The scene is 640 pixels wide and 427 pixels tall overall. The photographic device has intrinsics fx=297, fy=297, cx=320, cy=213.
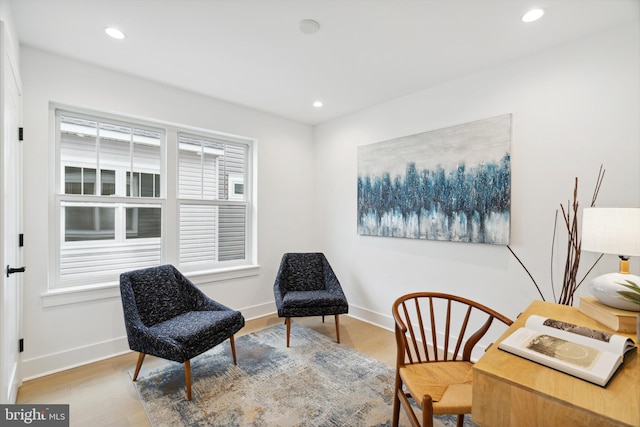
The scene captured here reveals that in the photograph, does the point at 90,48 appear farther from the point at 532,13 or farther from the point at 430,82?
the point at 532,13

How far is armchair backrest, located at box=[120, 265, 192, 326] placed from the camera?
7.55 ft

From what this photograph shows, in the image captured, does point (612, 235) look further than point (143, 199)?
No

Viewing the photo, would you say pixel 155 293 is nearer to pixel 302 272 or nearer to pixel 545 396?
pixel 302 272

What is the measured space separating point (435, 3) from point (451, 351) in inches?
111

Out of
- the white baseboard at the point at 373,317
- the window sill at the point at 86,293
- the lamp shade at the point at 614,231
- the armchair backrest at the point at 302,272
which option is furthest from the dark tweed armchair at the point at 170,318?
the lamp shade at the point at 614,231

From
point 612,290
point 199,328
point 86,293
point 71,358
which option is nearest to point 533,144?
point 612,290

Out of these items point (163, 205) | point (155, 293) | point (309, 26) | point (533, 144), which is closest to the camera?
point (309, 26)

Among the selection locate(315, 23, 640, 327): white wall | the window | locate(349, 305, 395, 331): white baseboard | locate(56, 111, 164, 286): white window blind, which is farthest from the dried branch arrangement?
locate(56, 111, 164, 286): white window blind

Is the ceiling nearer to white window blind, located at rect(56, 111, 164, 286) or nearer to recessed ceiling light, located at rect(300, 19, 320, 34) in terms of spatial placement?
recessed ceiling light, located at rect(300, 19, 320, 34)

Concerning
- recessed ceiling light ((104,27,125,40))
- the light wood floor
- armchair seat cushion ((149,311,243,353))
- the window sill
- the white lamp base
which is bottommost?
the light wood floor

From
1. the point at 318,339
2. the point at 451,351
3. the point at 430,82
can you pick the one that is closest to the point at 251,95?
the point at 430,82

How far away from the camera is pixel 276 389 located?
86.6 inches

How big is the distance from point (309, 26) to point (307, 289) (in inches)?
101

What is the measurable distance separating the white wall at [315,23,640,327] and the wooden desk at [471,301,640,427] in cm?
154
